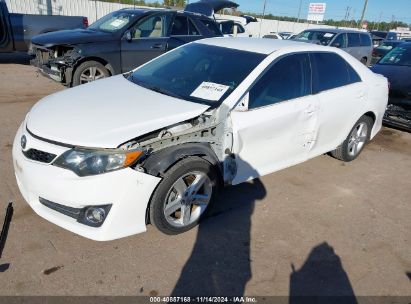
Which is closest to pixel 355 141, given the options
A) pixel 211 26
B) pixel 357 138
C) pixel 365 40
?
pixel 357 138

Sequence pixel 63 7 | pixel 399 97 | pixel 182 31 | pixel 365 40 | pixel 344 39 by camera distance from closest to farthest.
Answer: pixel 399 97
pixel 182 31
pixel 344 39
pixel 365 40
pixel 63 7

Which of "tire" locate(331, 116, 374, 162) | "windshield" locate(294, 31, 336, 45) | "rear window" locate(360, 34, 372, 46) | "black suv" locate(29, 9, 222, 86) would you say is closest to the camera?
"tire" locate(331, 116, 374, 162)

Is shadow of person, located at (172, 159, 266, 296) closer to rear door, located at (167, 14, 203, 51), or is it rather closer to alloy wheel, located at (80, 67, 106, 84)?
alloy wheel, located at (80, 67, 106, 84)

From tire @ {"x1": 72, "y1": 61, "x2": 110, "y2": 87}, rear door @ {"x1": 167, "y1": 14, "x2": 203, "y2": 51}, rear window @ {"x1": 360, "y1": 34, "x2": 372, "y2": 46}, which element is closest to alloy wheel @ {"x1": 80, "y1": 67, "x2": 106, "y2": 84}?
tire @ {"x1": 72, "y1": 61, "x2": 110, "y2": 87}

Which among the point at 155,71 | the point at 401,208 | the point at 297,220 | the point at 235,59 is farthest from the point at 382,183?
the point at 155,71

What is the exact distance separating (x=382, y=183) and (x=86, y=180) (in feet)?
12.0

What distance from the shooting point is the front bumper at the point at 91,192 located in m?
2.49

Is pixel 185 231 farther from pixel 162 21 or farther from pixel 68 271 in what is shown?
pixel 162 21

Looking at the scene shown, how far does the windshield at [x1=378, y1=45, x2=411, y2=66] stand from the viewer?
7.01m

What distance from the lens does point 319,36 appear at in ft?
41.4

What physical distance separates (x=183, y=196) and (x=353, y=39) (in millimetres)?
12404

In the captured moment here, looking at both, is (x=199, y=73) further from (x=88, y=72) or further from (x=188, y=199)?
(x=88, y=72)

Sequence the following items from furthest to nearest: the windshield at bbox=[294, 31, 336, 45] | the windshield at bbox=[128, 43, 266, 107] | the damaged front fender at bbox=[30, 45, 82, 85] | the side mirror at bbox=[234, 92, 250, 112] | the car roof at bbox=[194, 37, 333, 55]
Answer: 1. the windshield at bbox=[294, 31, 336, 45]
2. the damaged front fender at bbox=[30, 45, 82, 85]
3. the car roof at bbox=[194, 37, 333, 55]
4. the windshield at bbox=[128, 43, 266, 107]
5. the side mirror at bbox=[234, 92, 250, 112]

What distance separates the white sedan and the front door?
12 millimetres
